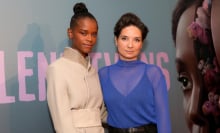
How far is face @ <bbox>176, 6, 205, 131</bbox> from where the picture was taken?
0.97m

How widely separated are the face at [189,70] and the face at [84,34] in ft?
1.13

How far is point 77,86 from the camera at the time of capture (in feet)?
4.14

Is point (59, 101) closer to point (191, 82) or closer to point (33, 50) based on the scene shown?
point (33, 50)

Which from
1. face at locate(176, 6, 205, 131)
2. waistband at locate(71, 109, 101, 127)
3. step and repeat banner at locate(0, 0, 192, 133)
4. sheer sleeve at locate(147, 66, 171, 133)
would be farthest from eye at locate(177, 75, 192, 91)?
step and repeat banner at locate(0, 0, 192, 133)

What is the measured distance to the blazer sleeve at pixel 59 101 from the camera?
1213 millimetres

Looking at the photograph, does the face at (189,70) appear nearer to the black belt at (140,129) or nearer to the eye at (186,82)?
the eye at (186,82)

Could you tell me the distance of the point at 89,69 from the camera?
135 cm

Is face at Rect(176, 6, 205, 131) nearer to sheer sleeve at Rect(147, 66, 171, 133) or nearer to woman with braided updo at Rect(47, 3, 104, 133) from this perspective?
sheer sleeve at Rect(147, 66, 171, 133)

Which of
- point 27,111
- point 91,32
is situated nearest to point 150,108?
point 91,32

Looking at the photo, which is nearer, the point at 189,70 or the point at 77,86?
the point at 189,70

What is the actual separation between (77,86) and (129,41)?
24cm

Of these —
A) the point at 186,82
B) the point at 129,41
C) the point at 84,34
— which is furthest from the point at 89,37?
the point at 186,82

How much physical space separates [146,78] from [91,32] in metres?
0.25

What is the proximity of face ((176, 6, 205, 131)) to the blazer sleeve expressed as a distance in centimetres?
39
